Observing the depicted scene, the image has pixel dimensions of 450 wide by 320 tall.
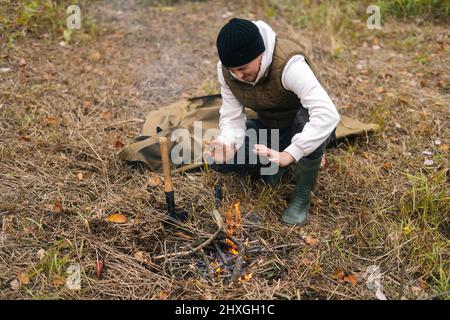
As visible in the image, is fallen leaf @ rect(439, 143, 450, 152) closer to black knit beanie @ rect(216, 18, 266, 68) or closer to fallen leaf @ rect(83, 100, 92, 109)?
black knit beanie @ rect(216, 18, 266, 68)

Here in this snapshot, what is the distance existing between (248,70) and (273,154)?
45 centimetres

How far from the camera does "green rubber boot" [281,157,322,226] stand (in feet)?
8.62

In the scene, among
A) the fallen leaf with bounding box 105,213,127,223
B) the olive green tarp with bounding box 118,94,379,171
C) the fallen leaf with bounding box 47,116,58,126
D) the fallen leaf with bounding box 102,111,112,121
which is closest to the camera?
the fallen leaf with bounding box 105,213,127,223

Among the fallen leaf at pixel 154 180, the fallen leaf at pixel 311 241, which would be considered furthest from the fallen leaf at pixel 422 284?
the fallen leaf at pixel 154 180

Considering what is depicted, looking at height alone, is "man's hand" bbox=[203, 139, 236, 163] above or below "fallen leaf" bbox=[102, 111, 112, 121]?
above

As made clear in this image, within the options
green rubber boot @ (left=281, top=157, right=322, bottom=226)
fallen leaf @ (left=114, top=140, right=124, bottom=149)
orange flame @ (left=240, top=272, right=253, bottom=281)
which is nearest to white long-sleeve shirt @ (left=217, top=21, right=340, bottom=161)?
green rubber boot @ (left=281, top=157, right=322, bottom=226)

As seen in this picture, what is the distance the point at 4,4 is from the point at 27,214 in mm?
2966

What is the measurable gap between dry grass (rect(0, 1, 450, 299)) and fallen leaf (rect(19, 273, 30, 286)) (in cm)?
2

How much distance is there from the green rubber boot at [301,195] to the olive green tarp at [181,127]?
69 cm

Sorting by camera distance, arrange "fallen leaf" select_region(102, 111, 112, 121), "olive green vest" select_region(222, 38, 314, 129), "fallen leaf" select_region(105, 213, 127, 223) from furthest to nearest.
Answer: "fallen leaf" select_region(102, 111, 112, 121) < "fallen leaf" select_region(105, 213, 127, 223) < "olive green vest" select_region(222, 38, 314, 129)

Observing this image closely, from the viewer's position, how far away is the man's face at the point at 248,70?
235cm

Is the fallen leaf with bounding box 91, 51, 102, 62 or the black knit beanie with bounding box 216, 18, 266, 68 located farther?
the fallen leaf with bounding box 91, 51, 102, 62

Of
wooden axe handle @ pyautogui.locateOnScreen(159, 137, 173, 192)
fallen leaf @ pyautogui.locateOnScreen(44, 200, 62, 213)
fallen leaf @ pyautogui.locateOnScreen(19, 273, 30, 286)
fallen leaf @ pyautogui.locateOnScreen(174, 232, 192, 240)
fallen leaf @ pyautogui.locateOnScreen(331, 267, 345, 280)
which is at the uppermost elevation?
wooden axe handle @ pyautogui.locateOnScreen(159, 137, 173, 192)

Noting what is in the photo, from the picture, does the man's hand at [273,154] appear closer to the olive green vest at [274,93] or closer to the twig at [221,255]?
the olive green vest at [274,93]
